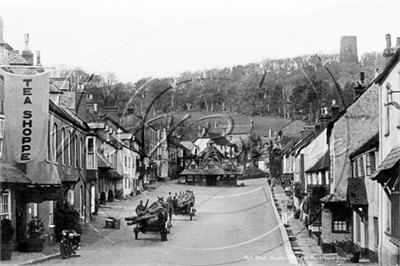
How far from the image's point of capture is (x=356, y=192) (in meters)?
23.9

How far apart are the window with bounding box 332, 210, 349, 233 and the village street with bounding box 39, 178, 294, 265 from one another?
2088 millimetres

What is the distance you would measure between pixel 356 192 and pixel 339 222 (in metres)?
2.80

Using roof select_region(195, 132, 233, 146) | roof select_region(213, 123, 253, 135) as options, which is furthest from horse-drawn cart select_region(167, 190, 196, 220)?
roof select_region(213, 123, 253, 135)

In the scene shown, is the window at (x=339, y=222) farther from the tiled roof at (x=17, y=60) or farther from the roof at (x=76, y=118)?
the tiled roof at (x=17, y=60)

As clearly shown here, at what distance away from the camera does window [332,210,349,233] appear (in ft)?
86.4

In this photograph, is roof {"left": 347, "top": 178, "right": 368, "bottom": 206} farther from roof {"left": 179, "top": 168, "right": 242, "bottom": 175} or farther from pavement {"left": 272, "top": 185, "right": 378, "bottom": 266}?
roof {"left": 179, "top": 168, "right": 242, "bottom": 175}

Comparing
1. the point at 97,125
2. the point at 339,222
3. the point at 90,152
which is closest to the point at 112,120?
the point at 97,125

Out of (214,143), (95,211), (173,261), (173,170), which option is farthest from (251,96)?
(95,211)

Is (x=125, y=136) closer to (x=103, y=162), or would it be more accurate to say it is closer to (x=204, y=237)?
(x=204, y=237)

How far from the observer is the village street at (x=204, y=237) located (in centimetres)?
Result: 2281

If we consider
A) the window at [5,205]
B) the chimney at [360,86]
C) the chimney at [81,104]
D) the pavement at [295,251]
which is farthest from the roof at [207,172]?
the window at [5,205]

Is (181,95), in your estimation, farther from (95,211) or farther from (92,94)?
(95,211)

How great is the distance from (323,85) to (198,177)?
5.31m

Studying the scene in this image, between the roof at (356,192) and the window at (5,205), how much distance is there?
36.6 ft
